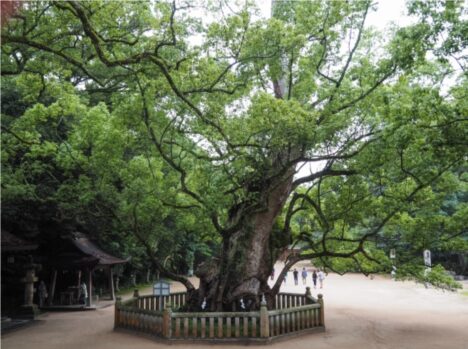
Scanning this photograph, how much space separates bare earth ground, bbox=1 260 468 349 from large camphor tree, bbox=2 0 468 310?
6.76ft

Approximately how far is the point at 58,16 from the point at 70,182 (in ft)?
26.8

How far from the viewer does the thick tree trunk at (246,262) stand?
47.5 feet

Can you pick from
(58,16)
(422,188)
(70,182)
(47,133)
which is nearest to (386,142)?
(422,188)

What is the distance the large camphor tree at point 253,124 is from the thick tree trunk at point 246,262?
52 mm

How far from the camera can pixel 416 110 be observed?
9.53 meters

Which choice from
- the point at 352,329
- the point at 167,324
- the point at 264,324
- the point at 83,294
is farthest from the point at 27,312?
the point at 352,329

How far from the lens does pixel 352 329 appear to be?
48.5 ft

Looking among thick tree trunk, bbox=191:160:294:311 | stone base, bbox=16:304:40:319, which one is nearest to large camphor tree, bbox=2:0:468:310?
thick tree trunk, bbox=191:160:294:311

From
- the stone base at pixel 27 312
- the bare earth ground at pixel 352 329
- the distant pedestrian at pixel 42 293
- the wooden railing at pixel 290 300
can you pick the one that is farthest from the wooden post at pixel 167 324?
the distant pedestrian at pixel 42 293

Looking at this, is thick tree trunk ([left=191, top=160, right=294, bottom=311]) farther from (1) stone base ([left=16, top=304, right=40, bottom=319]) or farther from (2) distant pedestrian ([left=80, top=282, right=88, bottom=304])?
(2) distant pedestrian ([left=80, top=282, right=88, bottom=304])

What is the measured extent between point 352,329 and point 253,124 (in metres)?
7.95

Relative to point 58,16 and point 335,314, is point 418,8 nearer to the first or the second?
point 58,16

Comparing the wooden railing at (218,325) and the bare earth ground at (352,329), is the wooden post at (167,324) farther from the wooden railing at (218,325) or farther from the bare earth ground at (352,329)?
the bare earth ground at (352,329)

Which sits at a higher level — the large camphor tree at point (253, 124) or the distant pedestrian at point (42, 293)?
the large camphor tree at point (253, 124)
